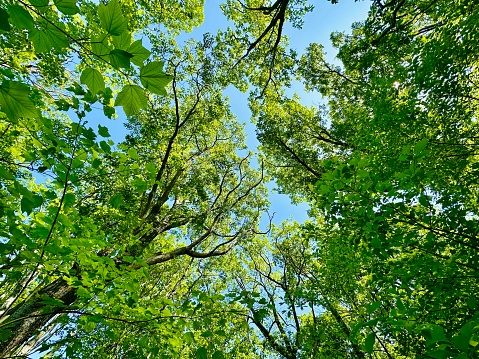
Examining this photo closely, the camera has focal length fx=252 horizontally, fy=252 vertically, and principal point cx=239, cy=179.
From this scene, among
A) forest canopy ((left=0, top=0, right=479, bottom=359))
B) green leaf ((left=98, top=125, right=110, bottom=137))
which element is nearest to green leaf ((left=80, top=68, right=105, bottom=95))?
forest canopy ((left=0, top=0, right=479, bottom=359))

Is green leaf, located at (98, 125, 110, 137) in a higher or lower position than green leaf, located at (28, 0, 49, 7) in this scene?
higher

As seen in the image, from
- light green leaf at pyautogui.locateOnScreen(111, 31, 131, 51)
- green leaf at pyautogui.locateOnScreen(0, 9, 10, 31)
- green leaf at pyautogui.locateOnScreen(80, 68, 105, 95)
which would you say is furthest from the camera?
green leaf at pyautogui.locateOnScreen(80, 68, 105, 95)

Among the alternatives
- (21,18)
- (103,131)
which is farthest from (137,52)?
(103,131)

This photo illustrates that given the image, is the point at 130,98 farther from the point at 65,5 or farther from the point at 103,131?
the point at 103,131

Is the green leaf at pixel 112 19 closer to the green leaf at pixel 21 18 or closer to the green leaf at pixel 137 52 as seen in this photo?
the green leaf at pixel 137 52

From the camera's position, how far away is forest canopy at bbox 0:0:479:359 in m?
1.68

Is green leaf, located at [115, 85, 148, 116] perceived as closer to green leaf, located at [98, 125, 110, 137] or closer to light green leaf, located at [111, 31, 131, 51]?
light green leaf, located at [111, 31, 131, 51]

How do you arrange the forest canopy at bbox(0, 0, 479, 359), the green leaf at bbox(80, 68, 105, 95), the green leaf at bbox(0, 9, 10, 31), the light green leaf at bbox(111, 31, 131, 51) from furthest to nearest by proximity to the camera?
the forest canopy at bbox(0, 0, 479, 359) < the green leaf at bbox(80, 68, 105, 95) < the light green leaf at bbox(111, 31, 131, 51) < the green leaf at bbox(0, 9, 10, 31)

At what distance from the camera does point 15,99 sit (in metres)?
0.64

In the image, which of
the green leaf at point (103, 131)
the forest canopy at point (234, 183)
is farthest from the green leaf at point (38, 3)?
the green leaf at point (103, 131)

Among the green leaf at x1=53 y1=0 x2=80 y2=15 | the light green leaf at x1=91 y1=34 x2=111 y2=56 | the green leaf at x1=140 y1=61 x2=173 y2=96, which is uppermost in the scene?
the green leaf at x1=53 y1=0 x2=80 y2=15

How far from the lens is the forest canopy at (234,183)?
1.68 meters

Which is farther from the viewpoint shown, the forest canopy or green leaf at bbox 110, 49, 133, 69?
the forest canopy

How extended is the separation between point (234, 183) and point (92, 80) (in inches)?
467
